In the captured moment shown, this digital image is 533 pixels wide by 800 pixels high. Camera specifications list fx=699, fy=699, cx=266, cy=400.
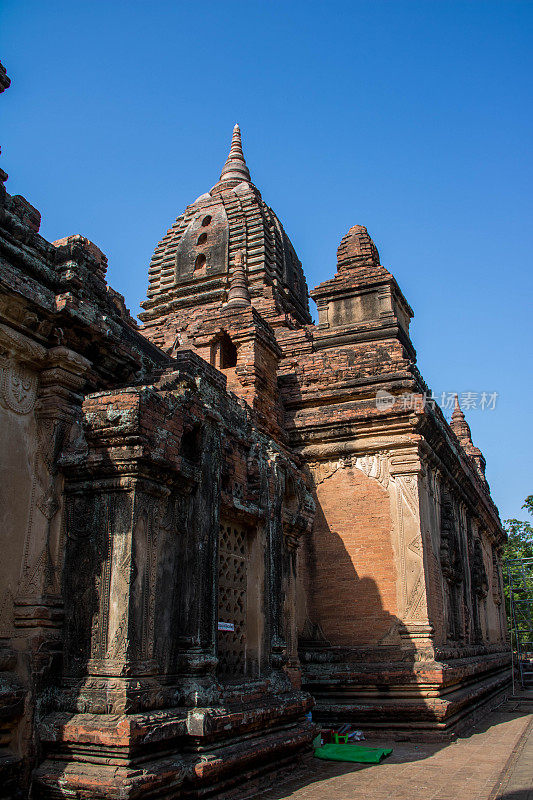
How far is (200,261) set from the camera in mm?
19766

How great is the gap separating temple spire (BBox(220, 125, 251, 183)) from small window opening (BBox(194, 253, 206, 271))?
479cm

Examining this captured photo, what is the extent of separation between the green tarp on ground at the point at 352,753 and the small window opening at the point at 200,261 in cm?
1345

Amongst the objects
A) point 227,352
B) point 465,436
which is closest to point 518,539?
point 465,436

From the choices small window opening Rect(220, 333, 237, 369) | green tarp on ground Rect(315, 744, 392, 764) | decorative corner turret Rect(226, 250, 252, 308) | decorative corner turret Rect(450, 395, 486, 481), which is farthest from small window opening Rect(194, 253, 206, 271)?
decorative corner turret Rect(450, 395, 486, 481)

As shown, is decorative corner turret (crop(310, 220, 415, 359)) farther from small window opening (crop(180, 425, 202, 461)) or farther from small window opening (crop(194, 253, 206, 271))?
small window opening (crop(180, 425, 202, 461))

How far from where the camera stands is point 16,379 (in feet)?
21.1

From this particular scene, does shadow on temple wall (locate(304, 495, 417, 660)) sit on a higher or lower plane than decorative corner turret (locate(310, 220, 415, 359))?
lower

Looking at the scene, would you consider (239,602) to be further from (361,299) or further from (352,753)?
(361,299)

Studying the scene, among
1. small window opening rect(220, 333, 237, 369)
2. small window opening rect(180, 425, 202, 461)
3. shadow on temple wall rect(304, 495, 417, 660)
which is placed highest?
small window opening rect(220, 333, 237, 369)

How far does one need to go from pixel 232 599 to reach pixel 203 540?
1.43m

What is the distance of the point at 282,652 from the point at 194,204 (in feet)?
51.9

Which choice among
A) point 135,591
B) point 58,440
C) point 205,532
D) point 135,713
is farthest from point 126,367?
point 135,713

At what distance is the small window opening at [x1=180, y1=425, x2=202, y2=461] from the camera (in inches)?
286

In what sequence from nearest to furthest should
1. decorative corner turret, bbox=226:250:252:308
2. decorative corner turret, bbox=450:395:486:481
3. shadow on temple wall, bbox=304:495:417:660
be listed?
shadow on temple wall, bbox=304:495:417:660
decorative corner turret, bbox=226:250:252:308
decorative corner turret, bbox=450:395:486:481
